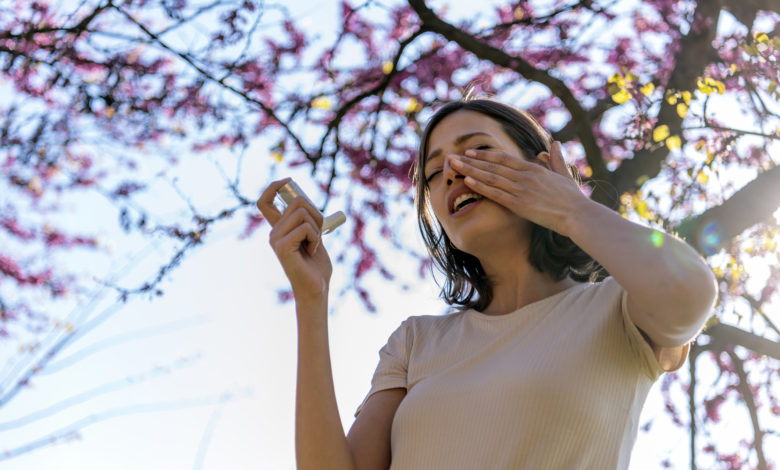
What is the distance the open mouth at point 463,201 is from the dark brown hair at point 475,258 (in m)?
0.19

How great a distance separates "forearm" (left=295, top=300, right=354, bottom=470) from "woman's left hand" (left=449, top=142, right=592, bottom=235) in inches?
15.6

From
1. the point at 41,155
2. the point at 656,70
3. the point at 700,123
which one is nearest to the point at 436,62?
the point at 656,70

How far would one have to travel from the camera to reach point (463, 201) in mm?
1612

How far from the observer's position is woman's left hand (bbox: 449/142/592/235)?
1.25 metres

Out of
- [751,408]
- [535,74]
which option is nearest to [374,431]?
[535,74]

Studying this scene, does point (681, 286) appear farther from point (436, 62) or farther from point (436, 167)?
point (436, 62)

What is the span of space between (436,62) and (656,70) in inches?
55.4

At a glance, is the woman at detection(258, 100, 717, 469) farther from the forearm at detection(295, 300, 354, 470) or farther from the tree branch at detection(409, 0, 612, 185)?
the tree branch at detection(409, 0, 612, 185)

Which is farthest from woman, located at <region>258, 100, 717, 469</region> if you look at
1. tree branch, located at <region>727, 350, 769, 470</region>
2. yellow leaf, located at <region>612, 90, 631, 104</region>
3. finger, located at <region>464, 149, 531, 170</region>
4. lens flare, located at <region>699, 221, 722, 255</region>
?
tree branch, located at <region>727, 350, 769, 470</region>

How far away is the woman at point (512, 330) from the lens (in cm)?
120

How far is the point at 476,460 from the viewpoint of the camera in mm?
1323

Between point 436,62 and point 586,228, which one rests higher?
point 436,62

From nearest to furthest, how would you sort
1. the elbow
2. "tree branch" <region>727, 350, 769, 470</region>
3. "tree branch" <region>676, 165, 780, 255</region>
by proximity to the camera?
1. the elbow
2. "tree branch" <region>676, 165, 780, 255</region>
3. "tree branch" <region>727, 350, 769, 470</region>

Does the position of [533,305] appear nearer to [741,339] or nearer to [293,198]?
[293,198]
